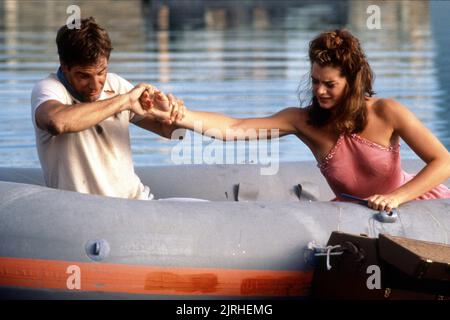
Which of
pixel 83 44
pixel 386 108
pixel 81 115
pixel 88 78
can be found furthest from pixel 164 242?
pixel 386 108

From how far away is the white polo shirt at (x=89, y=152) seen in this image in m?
5.07

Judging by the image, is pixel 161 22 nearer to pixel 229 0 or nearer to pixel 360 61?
→ pixel 229 0

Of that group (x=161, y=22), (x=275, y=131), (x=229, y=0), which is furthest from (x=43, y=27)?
(x=275, y=131)

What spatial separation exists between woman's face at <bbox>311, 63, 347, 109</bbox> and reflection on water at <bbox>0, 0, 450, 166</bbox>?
3.87m

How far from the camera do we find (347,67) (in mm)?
5145

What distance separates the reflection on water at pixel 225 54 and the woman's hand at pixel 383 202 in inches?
153

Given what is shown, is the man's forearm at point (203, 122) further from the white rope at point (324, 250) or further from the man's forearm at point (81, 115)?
the white rope at point (324, 250)

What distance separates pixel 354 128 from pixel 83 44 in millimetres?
1189

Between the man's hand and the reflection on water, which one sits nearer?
the man's hand

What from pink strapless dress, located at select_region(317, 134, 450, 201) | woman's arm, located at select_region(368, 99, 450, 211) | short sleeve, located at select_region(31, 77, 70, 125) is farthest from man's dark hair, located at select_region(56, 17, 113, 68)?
woman's arm, located at select_region(368, 99, 450, 211)

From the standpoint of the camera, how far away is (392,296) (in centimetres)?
495

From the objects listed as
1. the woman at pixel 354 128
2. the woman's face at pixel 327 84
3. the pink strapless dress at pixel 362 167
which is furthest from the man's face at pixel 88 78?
the pink strapless dress at pixel 362 167

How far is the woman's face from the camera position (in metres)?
5.14

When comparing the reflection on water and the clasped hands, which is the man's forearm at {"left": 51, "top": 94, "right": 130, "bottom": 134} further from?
the reflection on water
